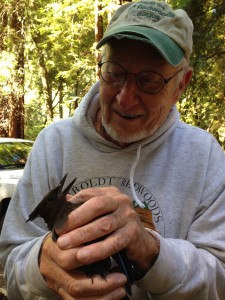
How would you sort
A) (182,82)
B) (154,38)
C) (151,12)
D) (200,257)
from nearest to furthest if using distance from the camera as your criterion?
1. (200,257)
2. (154,38)
3. (151,12)
4. (182,82)

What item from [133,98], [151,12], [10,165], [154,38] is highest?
[151,12]

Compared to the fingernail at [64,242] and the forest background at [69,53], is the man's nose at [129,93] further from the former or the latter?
the forest background at [69,53]

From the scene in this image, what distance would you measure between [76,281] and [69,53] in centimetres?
2007

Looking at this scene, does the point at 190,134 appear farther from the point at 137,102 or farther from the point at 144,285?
the point at 144,285

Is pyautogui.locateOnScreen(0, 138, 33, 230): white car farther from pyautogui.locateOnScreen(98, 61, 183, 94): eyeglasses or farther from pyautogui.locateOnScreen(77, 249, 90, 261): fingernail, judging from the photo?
pyautogui.locateOnScreen(77, 249, 90, 261): fingernail

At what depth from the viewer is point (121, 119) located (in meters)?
2.00

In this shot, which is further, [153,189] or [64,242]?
[153,189]

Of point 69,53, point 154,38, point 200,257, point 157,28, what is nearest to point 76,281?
point 200,257

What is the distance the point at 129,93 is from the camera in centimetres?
195

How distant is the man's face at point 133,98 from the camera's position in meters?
1.92

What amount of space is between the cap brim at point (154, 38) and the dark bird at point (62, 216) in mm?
809

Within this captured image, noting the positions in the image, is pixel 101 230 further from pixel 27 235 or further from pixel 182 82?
pixel 182 82

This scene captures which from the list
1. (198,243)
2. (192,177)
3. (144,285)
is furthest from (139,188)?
(144,285)

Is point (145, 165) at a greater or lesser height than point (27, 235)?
greater
